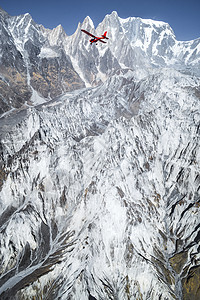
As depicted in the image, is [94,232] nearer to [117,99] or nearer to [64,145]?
[64,145]

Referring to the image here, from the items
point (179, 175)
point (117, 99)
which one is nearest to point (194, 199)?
point (179, 175)

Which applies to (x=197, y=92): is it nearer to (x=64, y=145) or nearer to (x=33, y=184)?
(x=64, y=145)

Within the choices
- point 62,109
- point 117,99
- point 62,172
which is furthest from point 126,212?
point 117,99

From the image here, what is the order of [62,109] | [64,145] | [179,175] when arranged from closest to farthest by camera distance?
[179,175] < [64,145] < [62,109]

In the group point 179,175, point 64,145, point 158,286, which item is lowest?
point 158,286

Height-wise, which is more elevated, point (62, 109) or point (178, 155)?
point (62, 109)

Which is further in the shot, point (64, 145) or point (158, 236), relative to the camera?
point (64, 145)

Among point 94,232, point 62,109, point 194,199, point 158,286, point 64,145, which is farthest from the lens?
point 62,109
